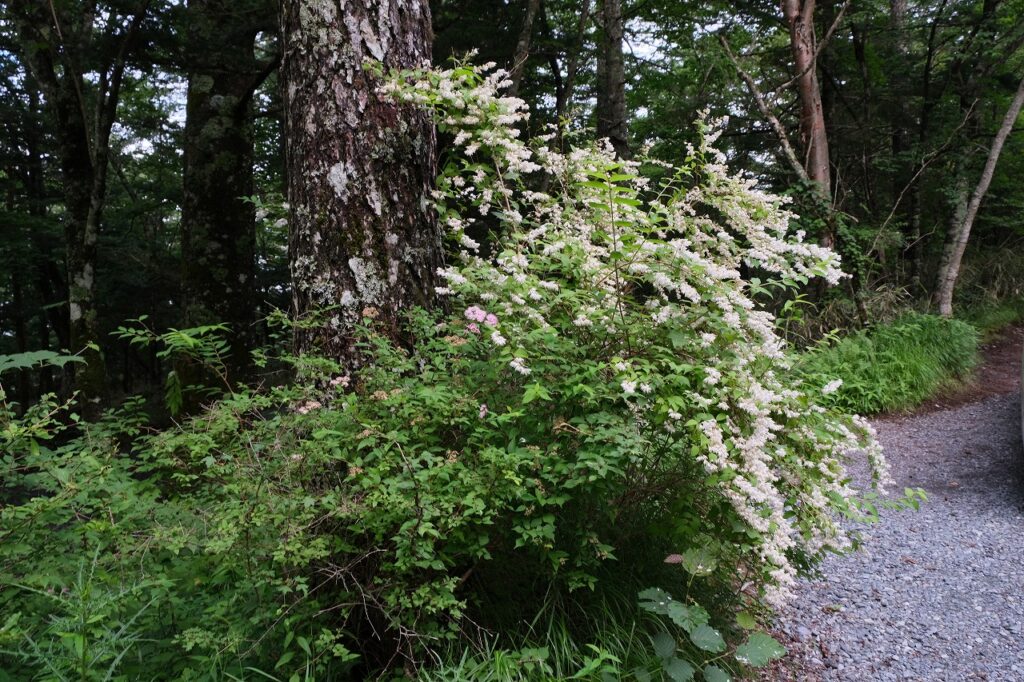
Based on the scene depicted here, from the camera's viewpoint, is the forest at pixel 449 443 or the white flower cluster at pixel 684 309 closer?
the forest at pixel 449 443

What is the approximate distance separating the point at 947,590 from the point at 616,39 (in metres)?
7.76

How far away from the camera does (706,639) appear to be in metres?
1.93

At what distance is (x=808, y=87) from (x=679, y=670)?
26.5 ft

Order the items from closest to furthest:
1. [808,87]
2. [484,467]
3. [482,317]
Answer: [484,467], [482,317], [808,87]

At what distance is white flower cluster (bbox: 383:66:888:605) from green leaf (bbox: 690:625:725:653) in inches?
9.9

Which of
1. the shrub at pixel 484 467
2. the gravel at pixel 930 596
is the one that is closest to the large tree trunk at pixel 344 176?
the shrub at pixel 484 467

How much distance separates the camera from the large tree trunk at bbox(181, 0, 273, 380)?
227 inches

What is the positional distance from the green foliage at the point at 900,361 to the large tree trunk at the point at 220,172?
6.09 meters

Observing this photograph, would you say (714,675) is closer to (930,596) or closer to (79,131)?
(930,596)

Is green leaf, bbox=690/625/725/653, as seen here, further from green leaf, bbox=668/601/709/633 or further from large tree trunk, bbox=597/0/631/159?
large tree trunk, bbox=597/0/631/159

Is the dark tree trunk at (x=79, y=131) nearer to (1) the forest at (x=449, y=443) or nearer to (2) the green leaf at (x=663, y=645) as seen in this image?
(1) the forest at (x=449, y=443)

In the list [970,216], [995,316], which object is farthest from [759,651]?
[995,316]

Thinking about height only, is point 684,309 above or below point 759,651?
above

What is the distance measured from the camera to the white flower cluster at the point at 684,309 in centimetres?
186
